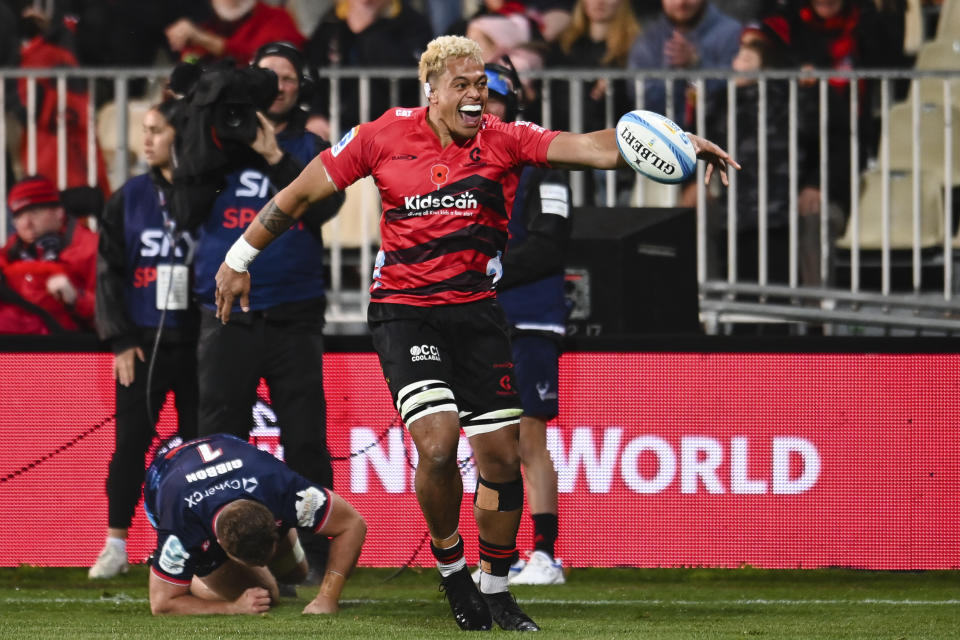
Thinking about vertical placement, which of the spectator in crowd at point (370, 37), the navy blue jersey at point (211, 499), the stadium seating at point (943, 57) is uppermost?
the spectator in crowd at point (370, 37)

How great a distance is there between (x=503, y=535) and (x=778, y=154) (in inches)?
173

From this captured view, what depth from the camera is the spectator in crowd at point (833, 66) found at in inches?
388

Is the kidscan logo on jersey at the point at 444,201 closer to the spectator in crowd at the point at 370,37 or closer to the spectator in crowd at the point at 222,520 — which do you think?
the spectator in crowd at the point at 222,520

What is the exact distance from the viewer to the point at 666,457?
818cm

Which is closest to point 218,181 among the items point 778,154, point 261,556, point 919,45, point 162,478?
point 162,478

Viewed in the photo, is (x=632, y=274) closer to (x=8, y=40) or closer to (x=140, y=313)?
(x=140, y=313)

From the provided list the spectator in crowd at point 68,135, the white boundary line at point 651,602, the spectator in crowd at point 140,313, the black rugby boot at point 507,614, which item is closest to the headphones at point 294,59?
the spectator in crowd at point 140,313

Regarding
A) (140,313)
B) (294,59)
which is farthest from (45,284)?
(294,59)

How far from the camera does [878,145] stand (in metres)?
10.0

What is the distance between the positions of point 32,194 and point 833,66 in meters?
5.26

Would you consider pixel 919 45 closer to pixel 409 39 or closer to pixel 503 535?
Result: pixel 409 39

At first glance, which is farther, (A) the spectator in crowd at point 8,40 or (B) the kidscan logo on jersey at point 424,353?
(A) the spectator in crowd at point 8,40

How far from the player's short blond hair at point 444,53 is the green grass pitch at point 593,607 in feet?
7.04

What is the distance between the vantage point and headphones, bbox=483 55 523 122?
7.84 m
